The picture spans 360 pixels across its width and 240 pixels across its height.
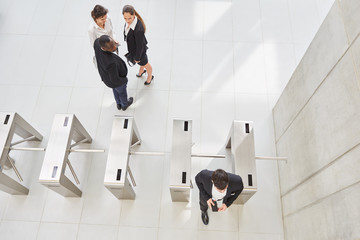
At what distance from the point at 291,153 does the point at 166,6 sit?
3.26 m

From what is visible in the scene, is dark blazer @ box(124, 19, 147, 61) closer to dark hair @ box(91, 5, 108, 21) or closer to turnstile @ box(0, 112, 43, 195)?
dark hair @ box(91, 5, 108, 21)

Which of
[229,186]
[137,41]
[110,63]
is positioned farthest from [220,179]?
[137,41]

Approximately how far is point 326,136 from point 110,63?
2.23 meters

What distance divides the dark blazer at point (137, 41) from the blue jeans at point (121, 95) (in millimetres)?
425

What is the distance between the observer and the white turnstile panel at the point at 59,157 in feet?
9.00

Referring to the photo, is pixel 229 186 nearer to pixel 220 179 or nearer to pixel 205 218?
pixel 220 179

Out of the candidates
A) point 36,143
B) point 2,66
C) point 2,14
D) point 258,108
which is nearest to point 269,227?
point 258,108

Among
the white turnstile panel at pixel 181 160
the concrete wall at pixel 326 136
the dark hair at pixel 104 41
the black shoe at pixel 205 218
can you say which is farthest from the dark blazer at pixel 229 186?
the dark hair at pixel 104 41

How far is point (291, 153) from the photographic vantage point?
3111 millimetres

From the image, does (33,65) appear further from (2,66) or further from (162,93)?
(162,93)

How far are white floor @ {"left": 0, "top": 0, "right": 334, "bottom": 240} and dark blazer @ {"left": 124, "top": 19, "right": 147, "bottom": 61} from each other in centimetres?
A: 82

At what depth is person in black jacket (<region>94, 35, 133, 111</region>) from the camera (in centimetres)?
272

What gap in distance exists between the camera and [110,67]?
2.93 metres

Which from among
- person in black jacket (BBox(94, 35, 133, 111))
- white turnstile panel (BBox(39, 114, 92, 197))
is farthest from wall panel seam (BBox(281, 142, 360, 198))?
white turnstile panel (BBox(39, 114, 92, 197))
